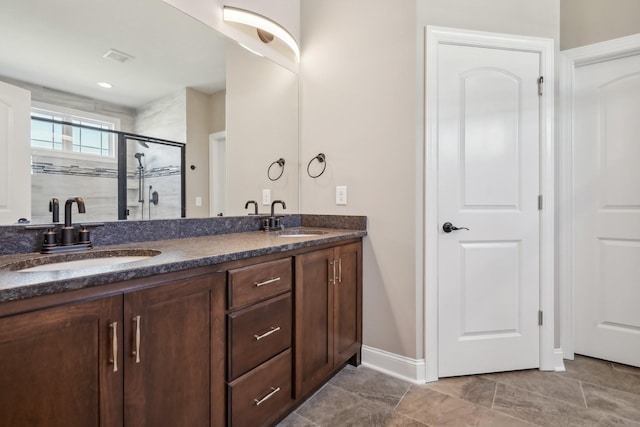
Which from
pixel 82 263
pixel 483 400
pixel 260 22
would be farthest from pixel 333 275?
pixel 260 22

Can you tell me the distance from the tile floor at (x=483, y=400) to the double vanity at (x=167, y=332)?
17 centimetres

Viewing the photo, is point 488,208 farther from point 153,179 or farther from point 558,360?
point 153,179

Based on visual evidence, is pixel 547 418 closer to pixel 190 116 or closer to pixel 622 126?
pixel 622 126

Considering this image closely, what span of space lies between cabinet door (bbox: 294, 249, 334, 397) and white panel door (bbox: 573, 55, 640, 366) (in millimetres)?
1784

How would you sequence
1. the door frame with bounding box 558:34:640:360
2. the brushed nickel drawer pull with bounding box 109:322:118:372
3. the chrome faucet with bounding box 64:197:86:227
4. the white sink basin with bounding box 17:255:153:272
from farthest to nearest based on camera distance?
the door frame with bounding box 558:34:640:360, the chrome faucet with bounding box 64:197:86:227, the white sink basin with bounding box 17:255:153:272, the brushed nickel drawer pull with bounding box 109:322:118:372

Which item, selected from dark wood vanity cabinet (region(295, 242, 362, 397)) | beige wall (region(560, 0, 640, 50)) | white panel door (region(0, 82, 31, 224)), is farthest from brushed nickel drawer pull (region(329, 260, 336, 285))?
beige wall (region(560, 0, 640, 50))

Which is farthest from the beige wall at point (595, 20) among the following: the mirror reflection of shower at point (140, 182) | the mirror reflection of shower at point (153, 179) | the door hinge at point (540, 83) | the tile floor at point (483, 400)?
the mirror reflection of shower at point (140, 182)

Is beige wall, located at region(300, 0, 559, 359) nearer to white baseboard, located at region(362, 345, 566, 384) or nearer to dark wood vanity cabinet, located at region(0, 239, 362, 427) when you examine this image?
white baseboard, located at region(362, 345, 566, 384)

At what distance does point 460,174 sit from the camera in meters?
1.87

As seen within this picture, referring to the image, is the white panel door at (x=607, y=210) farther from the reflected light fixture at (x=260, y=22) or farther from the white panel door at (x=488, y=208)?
the reflected light fixture at (x=260, y=22)

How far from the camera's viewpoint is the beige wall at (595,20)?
1.94 metres

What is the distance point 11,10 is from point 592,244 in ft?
10.7

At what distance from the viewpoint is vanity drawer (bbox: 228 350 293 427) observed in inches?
45.8

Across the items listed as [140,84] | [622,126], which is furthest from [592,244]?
[140,84]
